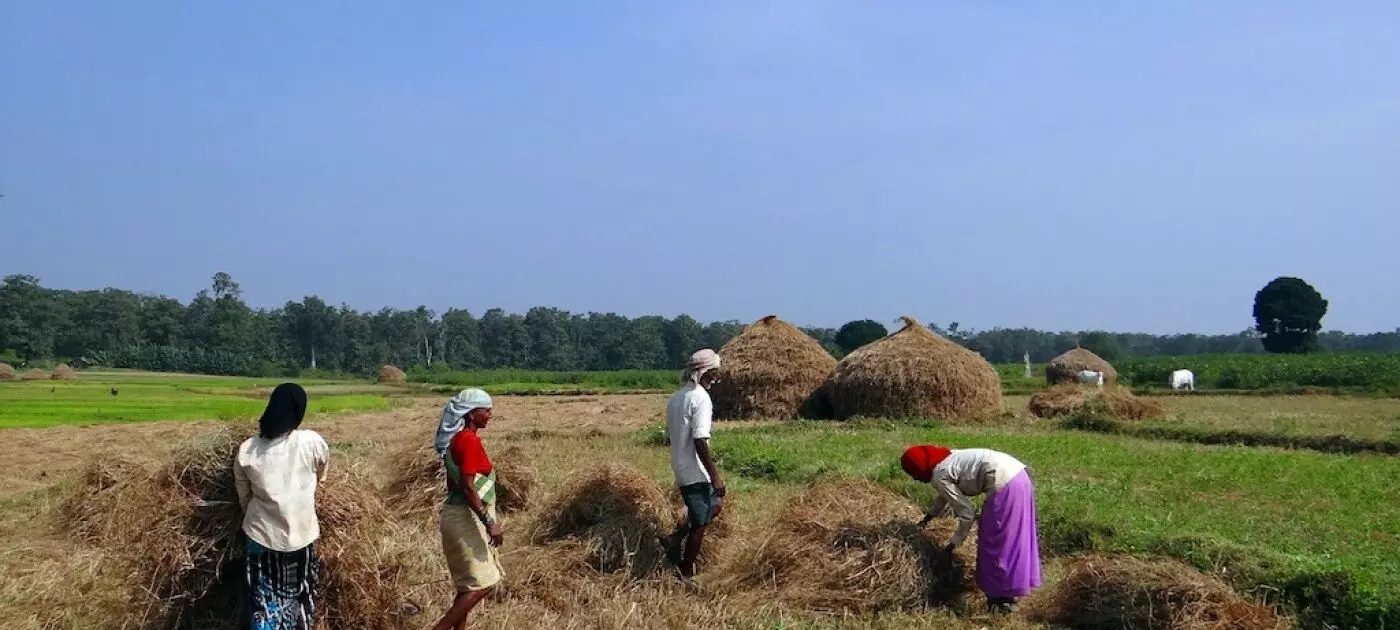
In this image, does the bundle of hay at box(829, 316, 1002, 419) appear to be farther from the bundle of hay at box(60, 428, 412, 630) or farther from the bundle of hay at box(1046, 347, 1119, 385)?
the bundle of hay at box(60, 428, 412, 630)

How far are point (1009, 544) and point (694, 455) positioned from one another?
7.64 feet

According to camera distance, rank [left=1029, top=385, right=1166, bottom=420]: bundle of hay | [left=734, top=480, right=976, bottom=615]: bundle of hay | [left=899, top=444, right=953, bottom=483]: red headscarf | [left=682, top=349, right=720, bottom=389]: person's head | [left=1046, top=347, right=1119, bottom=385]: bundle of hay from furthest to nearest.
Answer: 1. [left=1046, top=347, right=1119, bottom=385]: bundle of hay
2. [left=1029, top=385, right=1166, bottom=420]: bundle of hay
3. [left=682, top=349, right=720, bottom=389]: person's head
4. [left=899, top=444, right=953, bottom=483]: red headscarf
5. [left=734, top=480, right=976, bottom=615]: bundle of hay

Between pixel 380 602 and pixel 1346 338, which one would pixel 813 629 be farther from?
pixel 1346 338

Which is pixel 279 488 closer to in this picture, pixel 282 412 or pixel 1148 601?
pixel 282 412

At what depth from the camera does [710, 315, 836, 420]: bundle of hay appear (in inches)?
899

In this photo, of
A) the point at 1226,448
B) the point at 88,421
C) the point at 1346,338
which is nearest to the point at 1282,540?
the point at 1226,448

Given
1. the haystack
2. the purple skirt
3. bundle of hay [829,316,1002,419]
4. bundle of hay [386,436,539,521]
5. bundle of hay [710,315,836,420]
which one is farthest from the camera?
the haystack

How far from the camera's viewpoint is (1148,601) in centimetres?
629

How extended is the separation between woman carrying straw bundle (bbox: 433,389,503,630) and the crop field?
422 mm

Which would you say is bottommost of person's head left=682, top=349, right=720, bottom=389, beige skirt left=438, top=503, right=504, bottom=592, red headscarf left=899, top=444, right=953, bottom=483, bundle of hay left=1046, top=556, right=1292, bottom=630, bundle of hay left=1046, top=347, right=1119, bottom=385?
bundle of hay left=1046, top=556, right=1292, bottom=630

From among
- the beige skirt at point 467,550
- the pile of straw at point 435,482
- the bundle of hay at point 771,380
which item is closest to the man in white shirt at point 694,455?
the beige skirt at point 467,550

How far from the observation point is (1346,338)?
123562mm

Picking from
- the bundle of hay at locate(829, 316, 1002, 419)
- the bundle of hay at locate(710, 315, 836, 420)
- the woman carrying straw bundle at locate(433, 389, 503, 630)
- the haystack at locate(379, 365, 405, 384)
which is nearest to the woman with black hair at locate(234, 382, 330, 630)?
the woman carrying straw bundle at locate(433, 389, 503, 630)

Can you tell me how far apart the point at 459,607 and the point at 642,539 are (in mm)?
2023
